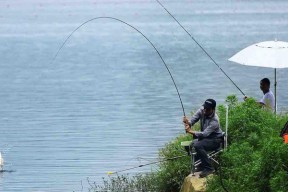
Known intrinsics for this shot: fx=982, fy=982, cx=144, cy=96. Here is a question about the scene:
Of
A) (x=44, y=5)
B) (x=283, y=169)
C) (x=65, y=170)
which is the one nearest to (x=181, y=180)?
(x=283, y=169)

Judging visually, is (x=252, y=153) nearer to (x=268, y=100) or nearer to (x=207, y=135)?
(x=207, y=135)

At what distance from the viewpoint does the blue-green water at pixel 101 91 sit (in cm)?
2050

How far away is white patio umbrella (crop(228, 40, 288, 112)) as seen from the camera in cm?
1361

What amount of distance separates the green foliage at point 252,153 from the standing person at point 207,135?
0.18m

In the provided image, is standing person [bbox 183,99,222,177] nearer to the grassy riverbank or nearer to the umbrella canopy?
the grassy riverbank

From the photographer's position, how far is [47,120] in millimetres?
27359

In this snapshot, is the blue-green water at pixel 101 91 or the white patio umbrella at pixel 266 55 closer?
the white patio umbrella at pixel 266 55

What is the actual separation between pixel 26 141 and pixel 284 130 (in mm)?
13376

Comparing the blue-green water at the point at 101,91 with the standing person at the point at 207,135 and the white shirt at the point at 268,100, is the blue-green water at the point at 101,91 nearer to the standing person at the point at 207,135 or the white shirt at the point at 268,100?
the white shirt at the point at 268,100

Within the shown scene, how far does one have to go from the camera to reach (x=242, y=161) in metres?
11.1

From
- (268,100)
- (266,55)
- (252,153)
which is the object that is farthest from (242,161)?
(266,55)

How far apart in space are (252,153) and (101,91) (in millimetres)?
24460

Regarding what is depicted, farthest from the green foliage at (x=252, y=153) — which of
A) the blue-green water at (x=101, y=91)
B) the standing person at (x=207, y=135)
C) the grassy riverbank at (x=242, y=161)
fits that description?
the blue-green water at (x=101, y=91)

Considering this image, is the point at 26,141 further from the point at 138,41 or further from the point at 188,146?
the point at 138,41
